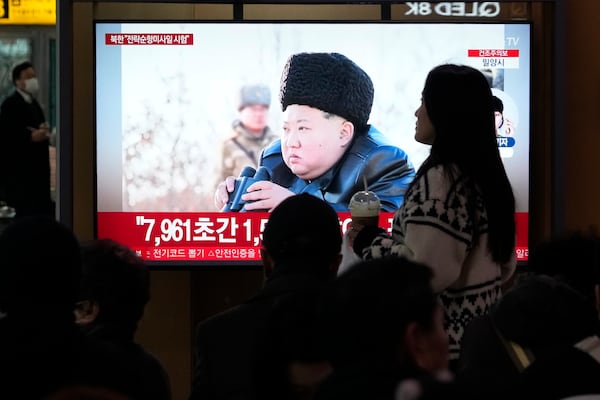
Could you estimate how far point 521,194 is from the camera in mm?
4727

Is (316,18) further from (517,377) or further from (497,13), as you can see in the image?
(517,377)

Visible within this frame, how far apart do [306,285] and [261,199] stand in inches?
89.8

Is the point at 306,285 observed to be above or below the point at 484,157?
below

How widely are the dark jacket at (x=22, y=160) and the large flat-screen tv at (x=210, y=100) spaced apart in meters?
4.19

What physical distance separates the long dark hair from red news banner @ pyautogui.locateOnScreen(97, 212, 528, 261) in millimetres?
Answer: 1779

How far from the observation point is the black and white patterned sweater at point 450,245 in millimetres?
2881

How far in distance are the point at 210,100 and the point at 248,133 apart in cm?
22

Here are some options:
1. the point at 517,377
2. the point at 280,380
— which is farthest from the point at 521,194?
the point at 280,380

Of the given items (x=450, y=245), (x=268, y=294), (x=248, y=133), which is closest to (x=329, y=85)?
(x=248, y=133)

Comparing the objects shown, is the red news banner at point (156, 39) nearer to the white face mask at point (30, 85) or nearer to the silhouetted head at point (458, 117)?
the silhouetted head at point (458, 117)

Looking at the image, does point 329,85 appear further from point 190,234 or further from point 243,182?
point 190,234

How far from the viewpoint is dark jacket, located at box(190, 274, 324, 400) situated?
8.04 ft

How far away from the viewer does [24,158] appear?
866 cm

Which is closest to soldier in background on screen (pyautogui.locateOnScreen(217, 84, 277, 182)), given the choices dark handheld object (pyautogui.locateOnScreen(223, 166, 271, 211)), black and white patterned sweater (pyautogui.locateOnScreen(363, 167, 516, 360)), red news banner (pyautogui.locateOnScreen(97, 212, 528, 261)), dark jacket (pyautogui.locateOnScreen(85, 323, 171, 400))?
dark handheld object (pyautogui.locateOnScreen(223, 166, 271, 211))
